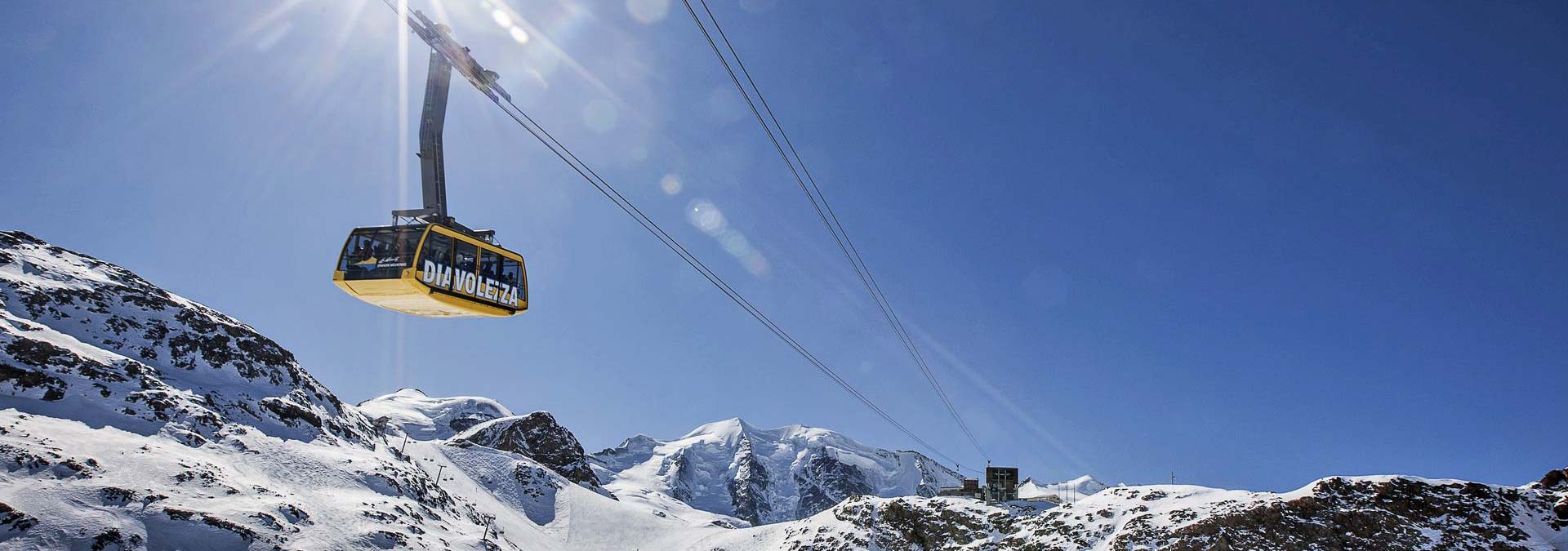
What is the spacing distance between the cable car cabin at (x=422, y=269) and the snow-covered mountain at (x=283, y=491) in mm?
35707

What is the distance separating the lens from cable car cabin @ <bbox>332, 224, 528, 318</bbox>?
24.6 meters

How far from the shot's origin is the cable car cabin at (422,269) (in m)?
24.6

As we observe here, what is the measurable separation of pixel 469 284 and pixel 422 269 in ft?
7.95

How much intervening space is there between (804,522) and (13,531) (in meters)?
70.7

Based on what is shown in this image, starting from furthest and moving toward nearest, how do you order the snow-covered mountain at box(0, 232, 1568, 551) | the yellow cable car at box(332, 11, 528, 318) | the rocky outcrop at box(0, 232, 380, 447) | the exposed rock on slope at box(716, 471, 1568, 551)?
the rocky outcrop at box(0, 232, 380, 447) → the snow-covered mountain at box(0, 232, 1568, 551) → the exposed rock on slope at box(716, 471, 1568, 551) → the yellow cable car at box(332, 11, 528, 318)

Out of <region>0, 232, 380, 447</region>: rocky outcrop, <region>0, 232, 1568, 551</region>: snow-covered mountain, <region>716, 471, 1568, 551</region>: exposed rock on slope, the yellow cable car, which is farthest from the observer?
<region>0, 232, 380, 447</region>: rocky outcrop

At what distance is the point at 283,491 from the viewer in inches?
2596

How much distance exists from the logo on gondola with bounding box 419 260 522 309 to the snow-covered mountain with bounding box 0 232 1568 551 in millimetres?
37707

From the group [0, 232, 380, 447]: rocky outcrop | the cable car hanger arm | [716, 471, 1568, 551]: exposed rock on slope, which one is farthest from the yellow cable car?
[0, 232, 380, 447]: rocky outcrop

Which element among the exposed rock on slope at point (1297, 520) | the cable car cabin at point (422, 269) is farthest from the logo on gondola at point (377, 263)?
the exposed rock on slope at point (1297, 520)

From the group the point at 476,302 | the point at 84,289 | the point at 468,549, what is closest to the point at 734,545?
the point at 468,549

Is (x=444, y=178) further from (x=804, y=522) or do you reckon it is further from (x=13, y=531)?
(x=804, y=522)

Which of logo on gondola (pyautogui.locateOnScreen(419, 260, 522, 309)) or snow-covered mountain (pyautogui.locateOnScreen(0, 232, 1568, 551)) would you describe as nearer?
logo on gondola (pyautogui.locateOnScreen(419, 260, 522, 309))

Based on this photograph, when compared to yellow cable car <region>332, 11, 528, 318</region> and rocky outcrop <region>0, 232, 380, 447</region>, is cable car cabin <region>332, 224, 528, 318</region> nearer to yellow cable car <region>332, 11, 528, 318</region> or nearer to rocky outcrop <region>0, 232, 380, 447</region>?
yellow cable car <region>332, 11, 528, 318</region>
